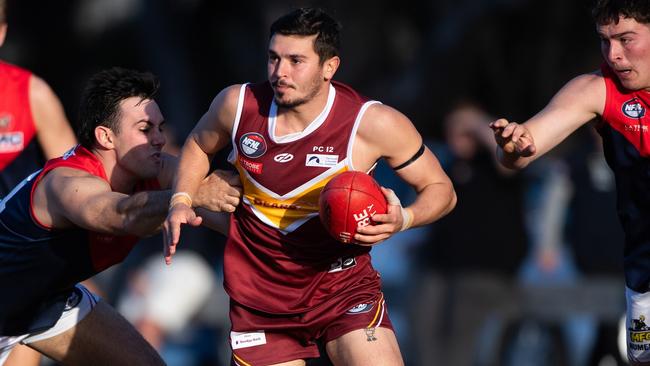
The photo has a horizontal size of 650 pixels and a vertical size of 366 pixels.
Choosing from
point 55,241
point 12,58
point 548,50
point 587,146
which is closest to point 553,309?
point 587,146

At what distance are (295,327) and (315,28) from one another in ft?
4.95

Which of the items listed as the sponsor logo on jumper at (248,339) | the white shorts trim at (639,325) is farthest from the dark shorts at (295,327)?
the white shorts trim at (639,325)

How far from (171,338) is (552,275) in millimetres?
3449

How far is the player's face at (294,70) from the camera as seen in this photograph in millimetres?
6359

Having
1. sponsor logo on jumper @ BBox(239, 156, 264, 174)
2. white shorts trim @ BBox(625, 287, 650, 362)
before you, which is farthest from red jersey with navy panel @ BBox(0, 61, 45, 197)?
white shorts trim @ BBox(625, 287, 650, 362)

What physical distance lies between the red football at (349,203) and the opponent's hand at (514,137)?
0.63 metres

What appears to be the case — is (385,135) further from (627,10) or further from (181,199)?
(627,10)

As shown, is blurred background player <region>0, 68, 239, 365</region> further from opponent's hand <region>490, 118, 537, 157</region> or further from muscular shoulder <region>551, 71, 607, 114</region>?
muscular shoulder <region>551, 71, 607, 114</region>

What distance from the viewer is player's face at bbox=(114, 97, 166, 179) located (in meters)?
6.69

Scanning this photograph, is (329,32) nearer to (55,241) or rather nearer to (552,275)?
(55,241)

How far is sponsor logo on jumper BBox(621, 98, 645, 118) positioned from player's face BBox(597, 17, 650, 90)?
115 millimetres

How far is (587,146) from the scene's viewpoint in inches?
422

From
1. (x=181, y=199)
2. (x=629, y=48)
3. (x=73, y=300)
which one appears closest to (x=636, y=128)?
(x=629, y=48)

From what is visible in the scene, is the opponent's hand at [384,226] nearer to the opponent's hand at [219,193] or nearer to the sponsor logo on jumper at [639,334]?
the opponent's hand at [219,193]
